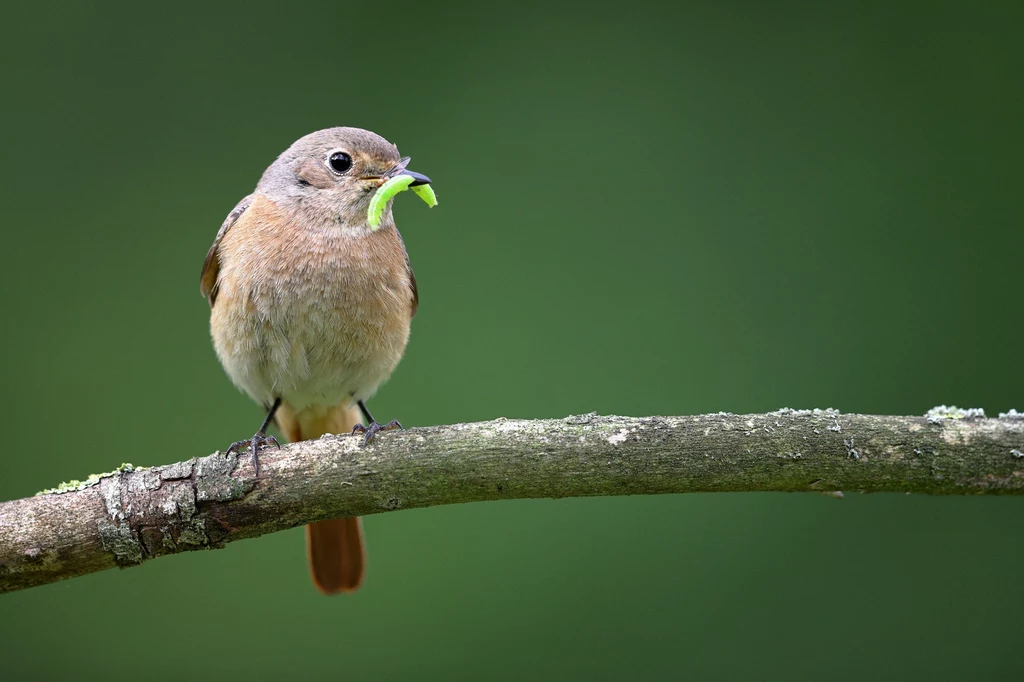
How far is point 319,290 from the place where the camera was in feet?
8.66

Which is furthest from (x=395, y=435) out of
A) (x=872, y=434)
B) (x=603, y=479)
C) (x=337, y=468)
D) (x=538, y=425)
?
(x=872, y=434)

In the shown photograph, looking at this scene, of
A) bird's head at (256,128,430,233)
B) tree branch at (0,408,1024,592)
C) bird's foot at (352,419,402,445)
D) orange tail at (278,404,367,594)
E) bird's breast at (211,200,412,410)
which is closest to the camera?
tree branch at (0,408,1024,592)

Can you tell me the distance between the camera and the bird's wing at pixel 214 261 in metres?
2.98

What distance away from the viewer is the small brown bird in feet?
8.70

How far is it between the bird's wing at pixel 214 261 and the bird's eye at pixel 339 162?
33 centimetres

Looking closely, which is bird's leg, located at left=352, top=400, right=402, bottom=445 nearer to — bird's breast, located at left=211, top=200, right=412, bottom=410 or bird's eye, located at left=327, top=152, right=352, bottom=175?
bird's breast, located at left=211, top=200, right=412, bottom=410

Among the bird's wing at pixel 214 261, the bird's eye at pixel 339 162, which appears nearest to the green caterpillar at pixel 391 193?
the bird's eye at pixel 339 162

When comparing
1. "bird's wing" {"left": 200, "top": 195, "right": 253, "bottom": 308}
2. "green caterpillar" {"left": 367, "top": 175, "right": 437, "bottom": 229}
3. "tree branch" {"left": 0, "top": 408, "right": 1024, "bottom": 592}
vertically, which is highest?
"bird's wing" {"left": 200, "top": 195, "right": 253, "bottom": 308}

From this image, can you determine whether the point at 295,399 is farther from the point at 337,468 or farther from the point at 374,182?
the point at 337,468

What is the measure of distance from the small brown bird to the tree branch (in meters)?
0.60

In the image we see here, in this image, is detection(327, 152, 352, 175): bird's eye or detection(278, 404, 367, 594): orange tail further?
detection(278, 404, 367, 594): orange tail

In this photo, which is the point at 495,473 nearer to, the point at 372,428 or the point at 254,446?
the point at 372,428

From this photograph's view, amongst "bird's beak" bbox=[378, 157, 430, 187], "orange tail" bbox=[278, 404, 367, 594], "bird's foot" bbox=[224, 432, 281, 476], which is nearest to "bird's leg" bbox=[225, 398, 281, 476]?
"bird's foot" bbox=[224, 432, 281, 476]

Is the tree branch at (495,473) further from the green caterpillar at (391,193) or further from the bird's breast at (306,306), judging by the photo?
the green caterpillar at (391,193)
